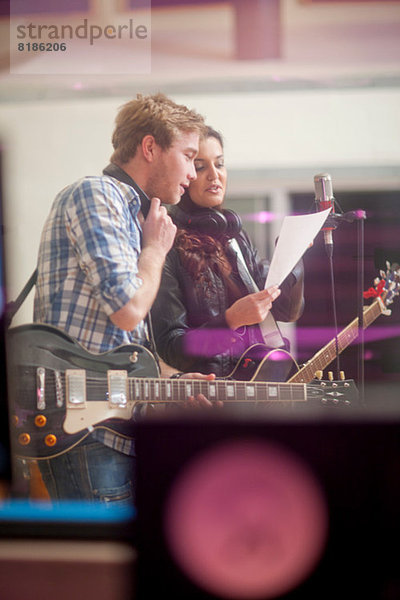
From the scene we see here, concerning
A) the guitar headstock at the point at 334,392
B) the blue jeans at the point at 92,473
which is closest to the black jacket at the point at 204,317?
the guitar headstock at the point at 334,392

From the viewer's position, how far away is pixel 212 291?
1706 millimetres

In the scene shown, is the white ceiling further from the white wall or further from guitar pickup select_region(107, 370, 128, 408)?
guitar pickup select_region(107, 370, 128, 408)

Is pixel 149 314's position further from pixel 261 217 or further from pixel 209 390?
pixel 261 217

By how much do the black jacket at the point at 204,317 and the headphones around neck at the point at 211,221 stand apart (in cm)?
3

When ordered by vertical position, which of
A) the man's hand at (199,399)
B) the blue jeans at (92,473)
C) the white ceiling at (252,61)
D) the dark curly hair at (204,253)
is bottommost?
the blue jeans at (92,473)

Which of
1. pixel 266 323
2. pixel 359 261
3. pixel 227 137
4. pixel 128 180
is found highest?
pixel 227 137

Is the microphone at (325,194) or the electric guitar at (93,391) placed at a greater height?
the microphone at (325,194)

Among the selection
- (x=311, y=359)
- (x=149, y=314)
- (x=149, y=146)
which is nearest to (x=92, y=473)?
(x=149, y=314)

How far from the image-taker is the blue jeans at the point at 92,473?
5.58 feet

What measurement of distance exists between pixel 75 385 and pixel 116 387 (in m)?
0.12

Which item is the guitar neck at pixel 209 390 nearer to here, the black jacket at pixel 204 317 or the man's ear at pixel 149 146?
the black jacket at pixel 204 317

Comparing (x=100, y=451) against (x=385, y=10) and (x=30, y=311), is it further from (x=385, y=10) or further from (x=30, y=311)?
(x=385, y=10)

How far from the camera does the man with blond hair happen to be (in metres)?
1.68

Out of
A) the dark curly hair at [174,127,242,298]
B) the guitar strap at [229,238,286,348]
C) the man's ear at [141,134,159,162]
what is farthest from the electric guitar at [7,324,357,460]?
the man's ear at [141,134,159,162]
